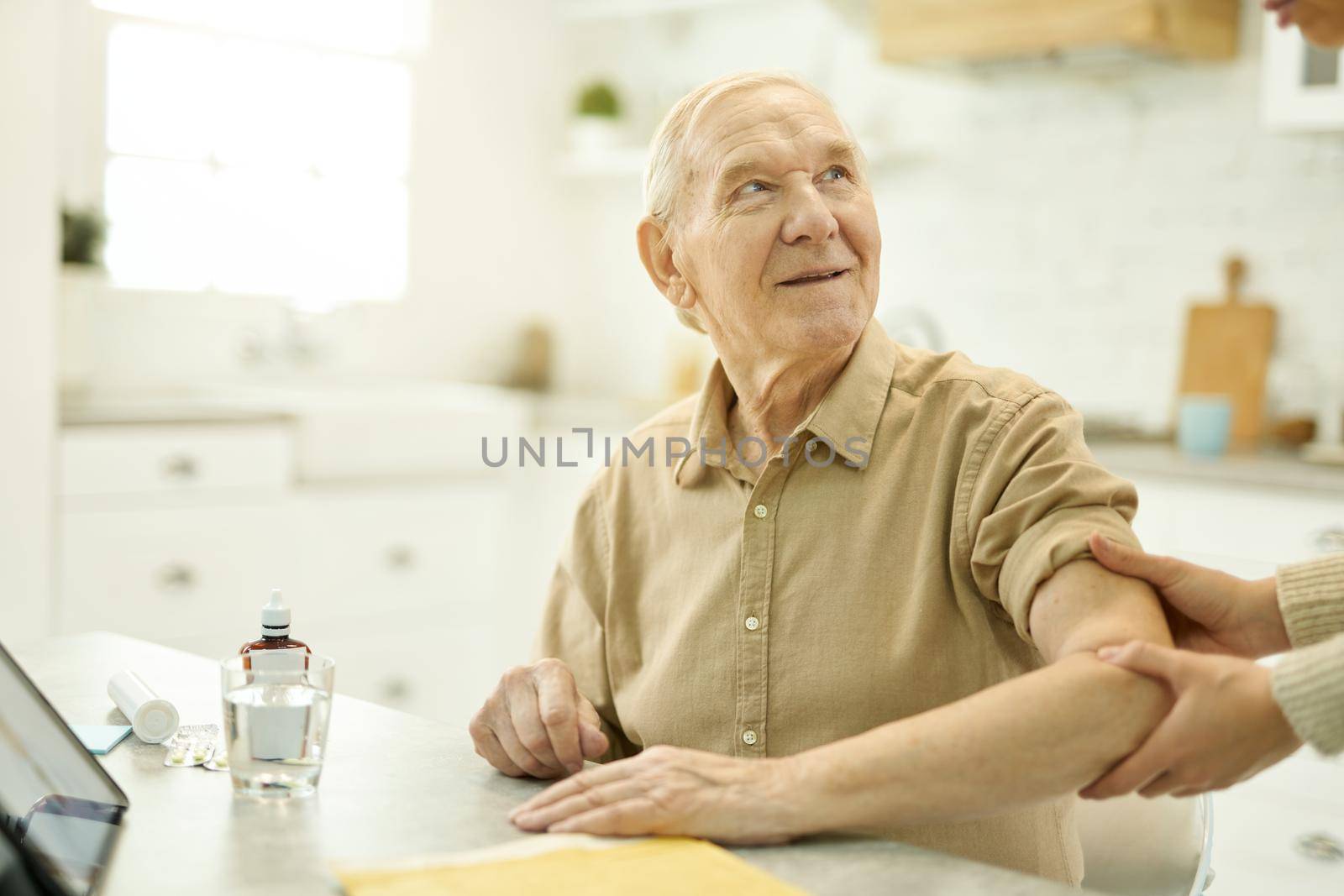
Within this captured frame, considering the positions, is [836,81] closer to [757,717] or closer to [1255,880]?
[1255,880]

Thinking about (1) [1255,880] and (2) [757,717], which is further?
(1) [1255,880]

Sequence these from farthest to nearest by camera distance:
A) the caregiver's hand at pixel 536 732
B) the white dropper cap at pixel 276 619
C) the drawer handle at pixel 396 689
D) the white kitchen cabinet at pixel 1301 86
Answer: the drawer handle at pixel 396 689 → the white kitchen cabinet at pixel 1301 86 → the white dropper cap at pixel 276 619 → the caregiver's hand at pixel 536 732

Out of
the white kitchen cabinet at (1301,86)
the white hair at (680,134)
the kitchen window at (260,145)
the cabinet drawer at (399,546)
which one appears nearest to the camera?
the white hair at (680,134)

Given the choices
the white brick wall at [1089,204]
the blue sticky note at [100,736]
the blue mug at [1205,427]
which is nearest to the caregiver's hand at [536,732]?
the blue sticky note at [100,736]

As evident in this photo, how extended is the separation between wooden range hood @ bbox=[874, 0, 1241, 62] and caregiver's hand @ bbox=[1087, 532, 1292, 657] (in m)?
2.22

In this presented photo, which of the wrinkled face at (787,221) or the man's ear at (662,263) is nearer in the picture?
the wrinkled face at (787,221)

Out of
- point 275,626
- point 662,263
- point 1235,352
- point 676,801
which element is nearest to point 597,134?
point 1235,352

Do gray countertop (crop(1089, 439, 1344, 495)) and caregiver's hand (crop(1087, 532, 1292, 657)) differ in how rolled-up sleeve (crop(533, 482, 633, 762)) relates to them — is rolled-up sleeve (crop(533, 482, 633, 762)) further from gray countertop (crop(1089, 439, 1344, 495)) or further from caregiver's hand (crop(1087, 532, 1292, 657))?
gray countertop (crop(1089, 439, 1344, 495))

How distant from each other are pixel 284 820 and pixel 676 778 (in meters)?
0.31

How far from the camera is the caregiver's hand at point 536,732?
127cm

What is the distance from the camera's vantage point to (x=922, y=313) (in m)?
4.16

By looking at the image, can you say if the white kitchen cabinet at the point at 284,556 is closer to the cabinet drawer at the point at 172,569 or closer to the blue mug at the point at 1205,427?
the cabinet drawer at the point at 172,569

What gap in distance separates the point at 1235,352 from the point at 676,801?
2840 millimetres

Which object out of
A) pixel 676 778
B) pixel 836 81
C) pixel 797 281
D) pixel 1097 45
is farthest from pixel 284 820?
pixel 836 81
